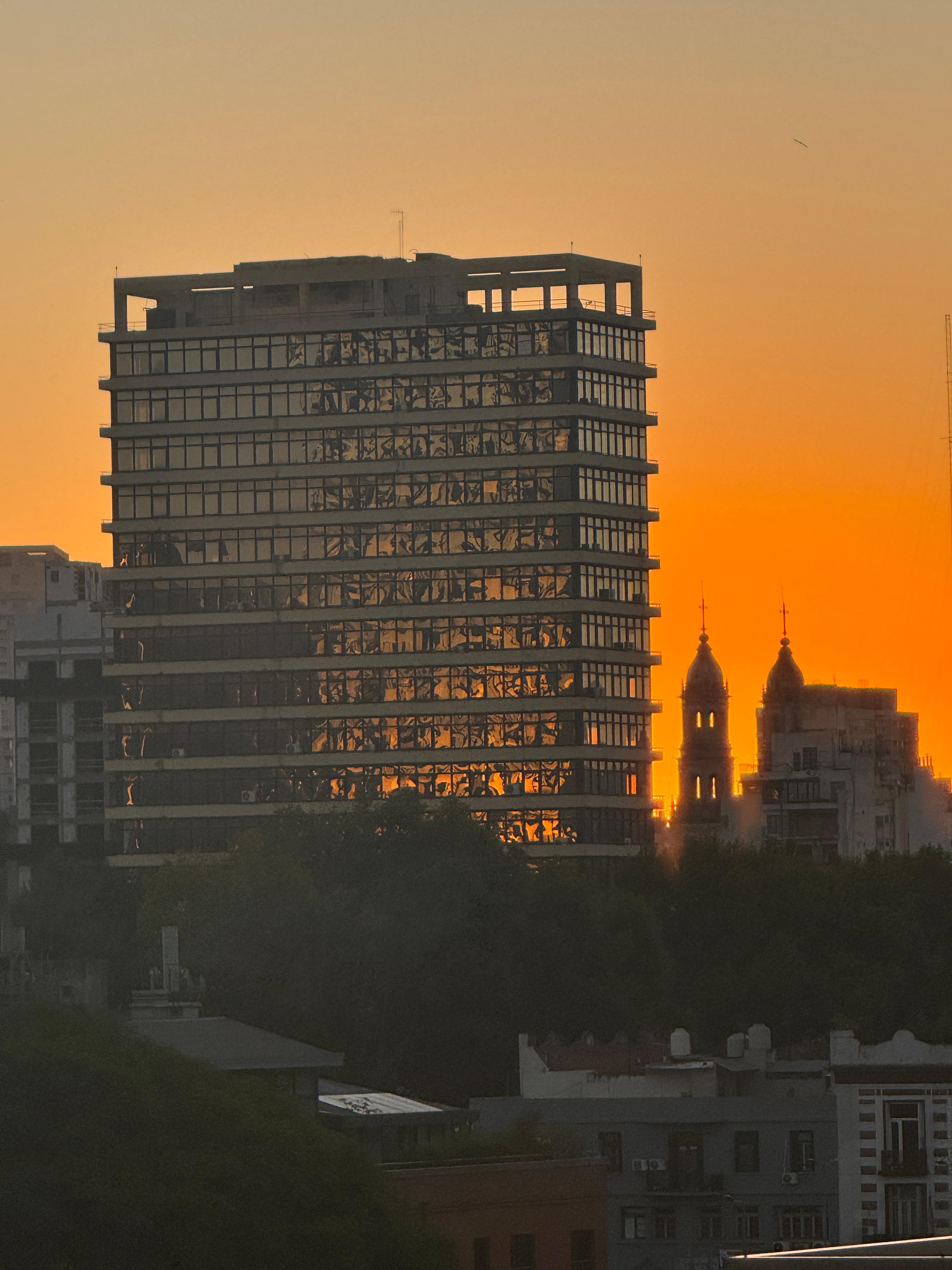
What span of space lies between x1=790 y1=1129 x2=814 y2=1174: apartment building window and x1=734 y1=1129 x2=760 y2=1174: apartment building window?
1.19 m

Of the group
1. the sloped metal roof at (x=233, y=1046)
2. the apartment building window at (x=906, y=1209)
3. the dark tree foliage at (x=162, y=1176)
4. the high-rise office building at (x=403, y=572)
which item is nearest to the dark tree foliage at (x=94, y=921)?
the high-rise office building at (x=403, y=572)

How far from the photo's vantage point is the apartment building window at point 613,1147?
368ft

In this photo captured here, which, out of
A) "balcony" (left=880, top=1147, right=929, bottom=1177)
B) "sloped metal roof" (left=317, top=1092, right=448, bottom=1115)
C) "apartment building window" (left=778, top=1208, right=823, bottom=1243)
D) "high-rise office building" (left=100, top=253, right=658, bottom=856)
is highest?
"high-rise office building" (left=100, top=253, right=658, bottom=856)

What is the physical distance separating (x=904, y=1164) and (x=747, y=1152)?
22.2 ft

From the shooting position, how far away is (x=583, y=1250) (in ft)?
309

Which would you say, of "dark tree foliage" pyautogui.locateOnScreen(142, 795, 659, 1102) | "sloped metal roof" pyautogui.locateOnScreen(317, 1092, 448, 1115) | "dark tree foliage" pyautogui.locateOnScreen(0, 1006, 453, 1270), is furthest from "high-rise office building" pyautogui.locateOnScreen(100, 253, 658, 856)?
"dark tree foliage" pyautogui.locateOnScreen(0, 1006, 453, 1270)

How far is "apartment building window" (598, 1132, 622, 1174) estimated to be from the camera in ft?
368

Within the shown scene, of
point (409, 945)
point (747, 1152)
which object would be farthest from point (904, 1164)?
point (409, 945)

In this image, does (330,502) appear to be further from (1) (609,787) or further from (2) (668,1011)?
(2) (668,1011)

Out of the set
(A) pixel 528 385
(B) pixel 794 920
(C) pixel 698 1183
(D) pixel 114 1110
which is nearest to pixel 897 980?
(B) pixel 794 920

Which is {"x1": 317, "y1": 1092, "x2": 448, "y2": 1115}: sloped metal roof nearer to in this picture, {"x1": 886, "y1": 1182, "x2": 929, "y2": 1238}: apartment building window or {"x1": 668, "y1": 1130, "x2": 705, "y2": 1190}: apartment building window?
{"x1": 668, "y1": 1130, "x2": 705, "y2": 1190}: apartment building window

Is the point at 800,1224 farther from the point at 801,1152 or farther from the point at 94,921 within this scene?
the point at 94,921

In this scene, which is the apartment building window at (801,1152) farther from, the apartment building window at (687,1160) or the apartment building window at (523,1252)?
the apartment building window at (523,1252)

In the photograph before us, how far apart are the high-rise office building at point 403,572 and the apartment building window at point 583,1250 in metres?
94.4
